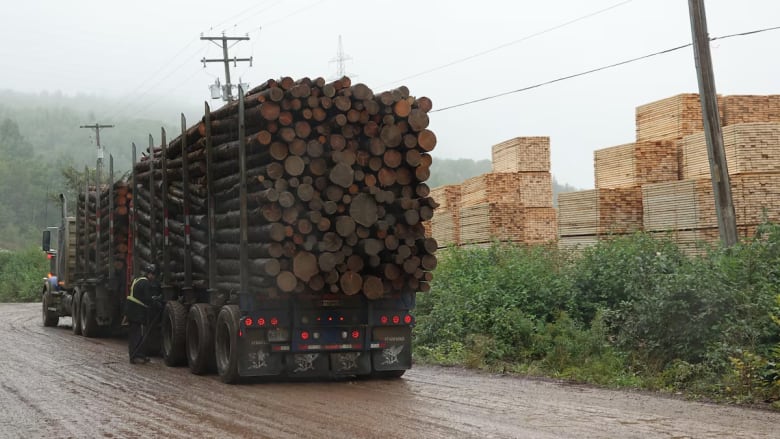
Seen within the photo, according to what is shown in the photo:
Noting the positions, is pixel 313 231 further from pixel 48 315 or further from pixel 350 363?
pixel 48 315

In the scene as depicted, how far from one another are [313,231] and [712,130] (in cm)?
738

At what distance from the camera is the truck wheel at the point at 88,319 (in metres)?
22.1

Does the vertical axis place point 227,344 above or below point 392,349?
above

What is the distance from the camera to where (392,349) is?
1288 cm

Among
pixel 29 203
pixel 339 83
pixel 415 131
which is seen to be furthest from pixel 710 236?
pixel 29 203

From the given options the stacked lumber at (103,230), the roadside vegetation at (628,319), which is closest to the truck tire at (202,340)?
the roadside vegetation at (628,319)

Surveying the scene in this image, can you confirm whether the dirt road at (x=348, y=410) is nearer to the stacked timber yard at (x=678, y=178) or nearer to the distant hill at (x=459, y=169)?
the stacked timber yard at (x=678, y=178)

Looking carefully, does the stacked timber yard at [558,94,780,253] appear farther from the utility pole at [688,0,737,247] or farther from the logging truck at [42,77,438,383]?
the logging truck at [42,77,438,383]

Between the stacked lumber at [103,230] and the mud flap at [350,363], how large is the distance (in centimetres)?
960

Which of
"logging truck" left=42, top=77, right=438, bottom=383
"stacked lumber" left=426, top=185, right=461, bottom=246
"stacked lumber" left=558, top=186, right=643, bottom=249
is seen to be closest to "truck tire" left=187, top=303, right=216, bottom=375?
"logging truck" left=42, top=77, right=438, bottom=383

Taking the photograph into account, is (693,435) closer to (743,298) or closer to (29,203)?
(743,298)

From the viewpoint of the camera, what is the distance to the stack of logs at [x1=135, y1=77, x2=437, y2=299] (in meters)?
11.7

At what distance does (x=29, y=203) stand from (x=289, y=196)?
437 feet

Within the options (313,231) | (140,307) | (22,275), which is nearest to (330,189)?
(313,231)
